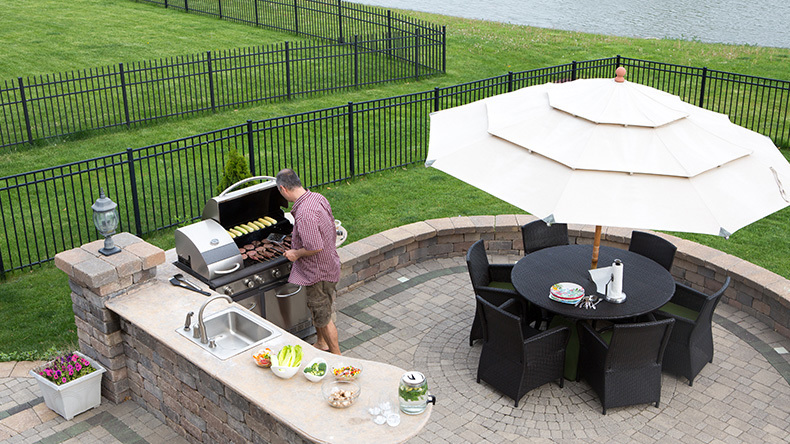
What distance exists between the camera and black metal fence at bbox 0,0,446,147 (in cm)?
1577

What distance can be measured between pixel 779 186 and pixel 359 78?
A: 1398 cm

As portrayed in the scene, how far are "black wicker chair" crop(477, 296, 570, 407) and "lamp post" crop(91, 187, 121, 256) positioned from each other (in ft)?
11.4

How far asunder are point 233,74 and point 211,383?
48.4 feet

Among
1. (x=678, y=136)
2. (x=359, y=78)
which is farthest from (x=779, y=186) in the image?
(x=359, y=78)

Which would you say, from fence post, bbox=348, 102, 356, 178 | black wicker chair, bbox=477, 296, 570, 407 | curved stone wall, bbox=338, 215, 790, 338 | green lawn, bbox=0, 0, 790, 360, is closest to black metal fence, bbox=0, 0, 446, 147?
green lawn, bbox=0, 0, 790, 360

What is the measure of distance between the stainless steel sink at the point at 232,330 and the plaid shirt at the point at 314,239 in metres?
0.83

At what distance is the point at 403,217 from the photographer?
37.6ft

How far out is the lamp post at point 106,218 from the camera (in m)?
6.71

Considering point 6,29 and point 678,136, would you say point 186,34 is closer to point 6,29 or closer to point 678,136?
point 6,29

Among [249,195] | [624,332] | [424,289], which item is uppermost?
[249,195]

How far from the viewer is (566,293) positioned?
7.40 meters

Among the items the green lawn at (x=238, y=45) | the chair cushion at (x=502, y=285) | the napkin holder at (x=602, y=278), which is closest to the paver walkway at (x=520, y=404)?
the chair cushion at (x=502, y=285)

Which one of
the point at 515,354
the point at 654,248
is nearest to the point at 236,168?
the point at 515,354

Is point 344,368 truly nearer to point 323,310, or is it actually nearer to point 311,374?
point 311,374
